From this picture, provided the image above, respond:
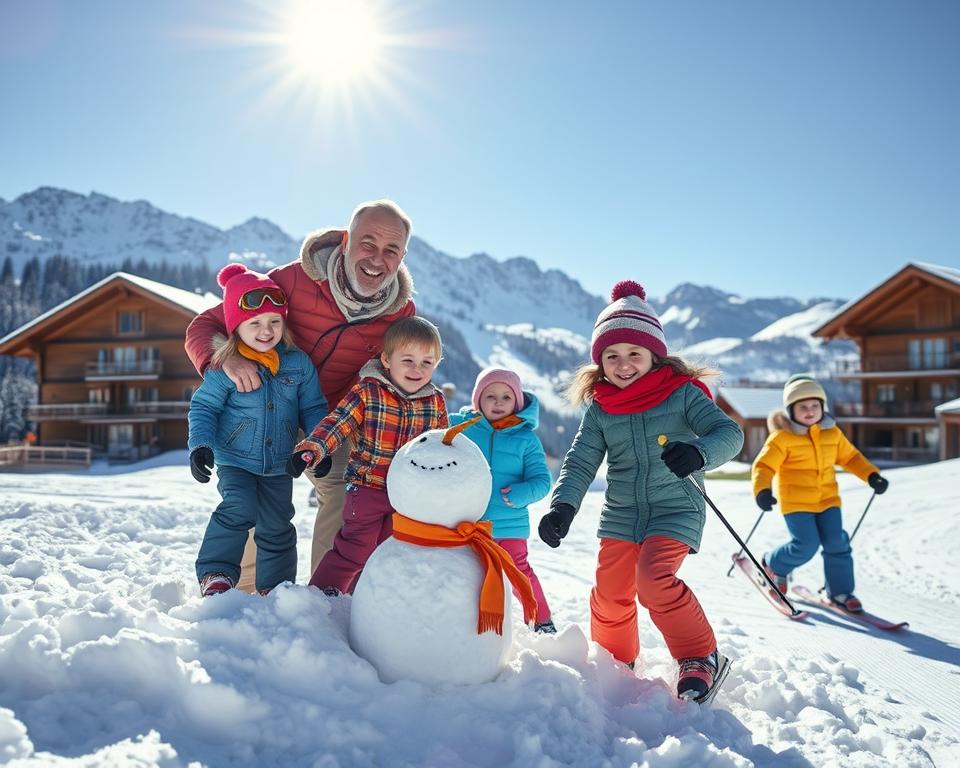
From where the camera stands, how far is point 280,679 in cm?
188

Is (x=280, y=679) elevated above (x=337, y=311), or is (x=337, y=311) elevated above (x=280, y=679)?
(x=337, y=311)

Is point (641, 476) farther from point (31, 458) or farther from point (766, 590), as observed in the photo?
point (31, 458)

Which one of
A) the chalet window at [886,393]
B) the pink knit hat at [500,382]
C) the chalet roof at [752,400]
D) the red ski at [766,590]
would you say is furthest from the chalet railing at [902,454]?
the pink knit hat at [500,382]

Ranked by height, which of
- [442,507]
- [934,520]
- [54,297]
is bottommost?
[934,520]

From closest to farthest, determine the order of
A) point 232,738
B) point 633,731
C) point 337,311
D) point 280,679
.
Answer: point 232,738 < point 280,679 < point 633,731 < point 337,311

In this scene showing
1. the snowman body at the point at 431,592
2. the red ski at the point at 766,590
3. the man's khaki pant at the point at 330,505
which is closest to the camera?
the snowman body at the point at 431,592

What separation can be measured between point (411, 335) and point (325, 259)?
2.56 feet

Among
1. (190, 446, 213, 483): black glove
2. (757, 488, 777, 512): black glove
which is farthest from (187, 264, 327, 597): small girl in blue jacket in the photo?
(757, 488, 777, 512): black glove

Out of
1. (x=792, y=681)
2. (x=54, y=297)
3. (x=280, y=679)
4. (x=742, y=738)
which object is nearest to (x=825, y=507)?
(x=792, y=681)

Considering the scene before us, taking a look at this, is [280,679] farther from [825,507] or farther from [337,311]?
[825,507]

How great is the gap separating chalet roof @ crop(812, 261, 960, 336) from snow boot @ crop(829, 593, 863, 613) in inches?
847

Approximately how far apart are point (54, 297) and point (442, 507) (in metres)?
104

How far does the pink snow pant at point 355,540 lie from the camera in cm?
287

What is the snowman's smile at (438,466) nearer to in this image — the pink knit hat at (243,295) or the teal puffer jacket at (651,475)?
the teal puffer jacket at (651,475)
